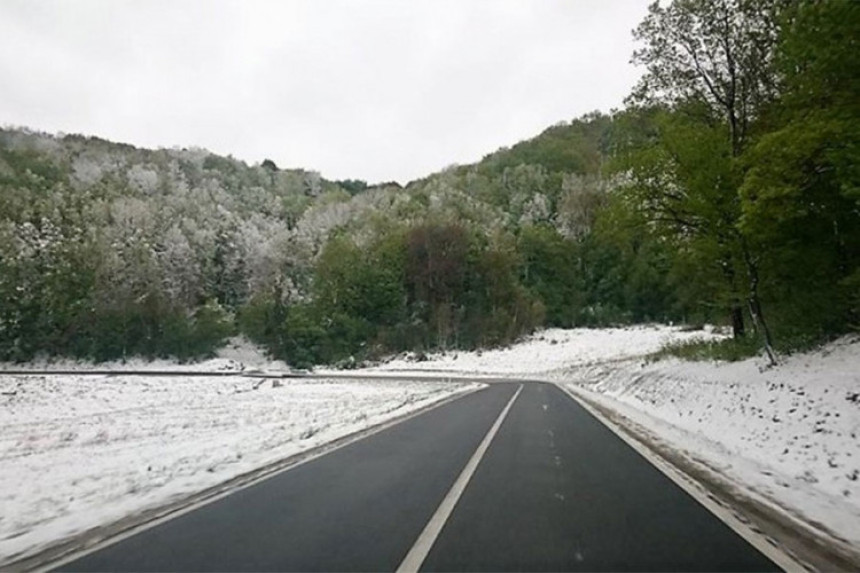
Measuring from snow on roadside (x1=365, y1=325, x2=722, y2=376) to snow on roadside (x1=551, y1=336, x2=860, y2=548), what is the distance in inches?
1517

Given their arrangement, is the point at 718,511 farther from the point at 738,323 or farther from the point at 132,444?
the point at 738,323

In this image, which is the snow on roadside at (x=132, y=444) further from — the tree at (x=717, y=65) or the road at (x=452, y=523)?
the tree at (x=717, y=65)

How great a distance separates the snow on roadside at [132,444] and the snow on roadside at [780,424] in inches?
275

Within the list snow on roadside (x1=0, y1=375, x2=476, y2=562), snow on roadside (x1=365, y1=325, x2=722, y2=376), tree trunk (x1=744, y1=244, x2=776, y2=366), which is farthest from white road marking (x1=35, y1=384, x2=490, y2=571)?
snow on roadside (x1=365, y1=325, x2=722, y2=376)

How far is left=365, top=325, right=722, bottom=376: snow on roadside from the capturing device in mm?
62469

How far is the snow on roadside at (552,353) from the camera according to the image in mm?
62469

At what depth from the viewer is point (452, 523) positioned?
21.9ft

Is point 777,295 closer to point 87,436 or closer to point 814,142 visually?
point 814,142

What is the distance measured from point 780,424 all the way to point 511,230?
3571 inches

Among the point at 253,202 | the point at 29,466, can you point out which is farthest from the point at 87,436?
the point at 253,202

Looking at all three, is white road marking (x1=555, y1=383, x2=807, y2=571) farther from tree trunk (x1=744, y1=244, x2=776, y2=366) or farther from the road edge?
tree trunk (x1=744, y1=244, x2=776, y2=366)

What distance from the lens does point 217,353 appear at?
283ft

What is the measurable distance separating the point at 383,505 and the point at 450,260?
254ft

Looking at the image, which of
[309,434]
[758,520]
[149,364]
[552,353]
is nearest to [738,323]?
[309,434]
